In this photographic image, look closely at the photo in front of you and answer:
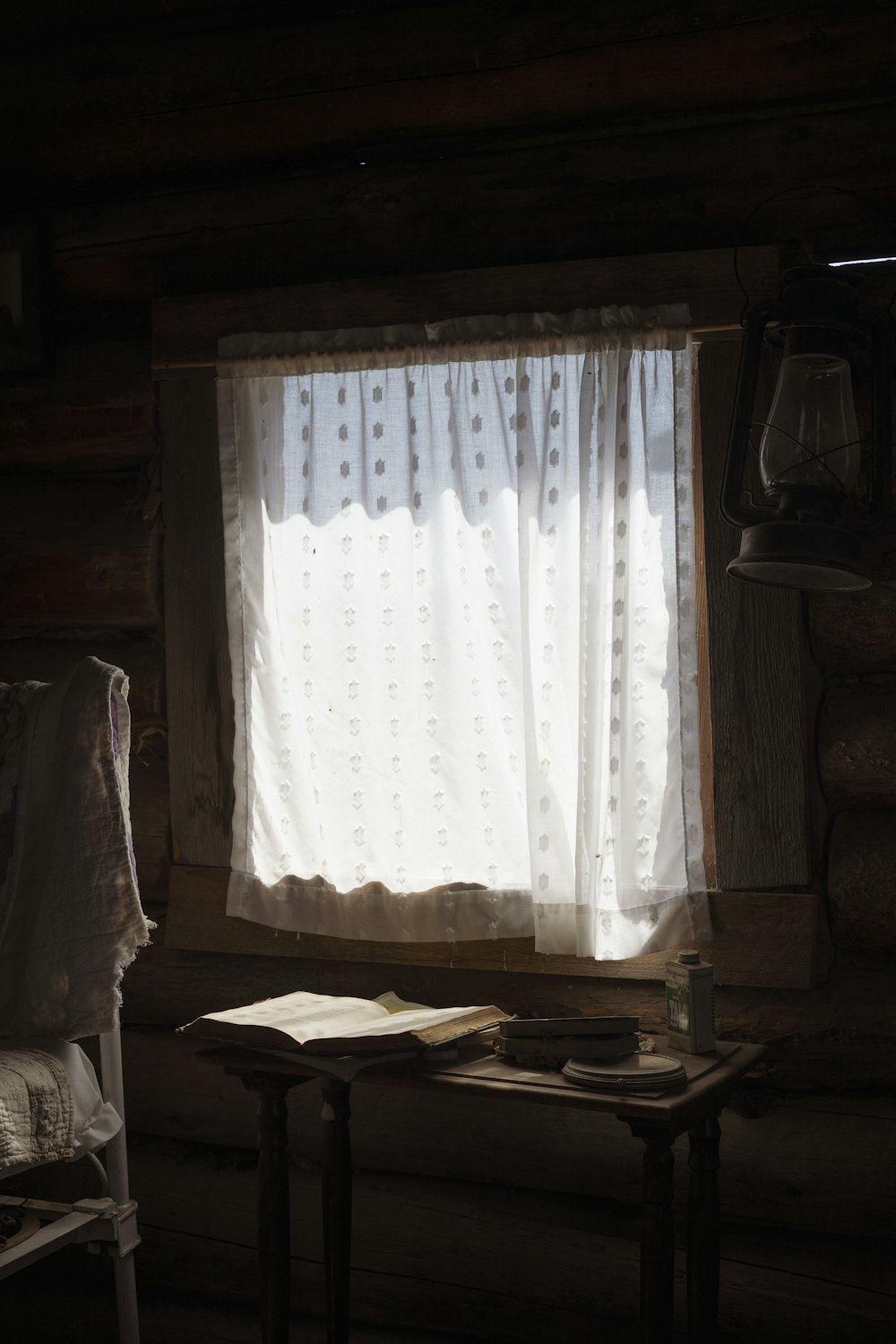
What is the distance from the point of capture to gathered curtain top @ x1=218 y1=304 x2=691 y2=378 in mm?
2260

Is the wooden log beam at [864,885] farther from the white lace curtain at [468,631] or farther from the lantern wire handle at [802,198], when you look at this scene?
the lantern wire handle at [802,198]

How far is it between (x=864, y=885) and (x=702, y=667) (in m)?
0.47

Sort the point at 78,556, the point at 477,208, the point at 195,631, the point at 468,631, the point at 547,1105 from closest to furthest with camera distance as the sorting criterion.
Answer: the point at 547,1105, the point at 468,631, the point at 477,208, the point at 195,631, the point at 78,556

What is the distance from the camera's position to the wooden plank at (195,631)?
2527mm

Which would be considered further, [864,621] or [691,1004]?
[864,621]

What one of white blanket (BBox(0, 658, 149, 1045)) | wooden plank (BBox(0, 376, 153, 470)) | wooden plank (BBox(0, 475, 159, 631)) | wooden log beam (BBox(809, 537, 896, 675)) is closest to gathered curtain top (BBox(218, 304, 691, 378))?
wooden plank (BBox(0, 376, 153, 470))

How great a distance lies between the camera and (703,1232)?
6.57 feet

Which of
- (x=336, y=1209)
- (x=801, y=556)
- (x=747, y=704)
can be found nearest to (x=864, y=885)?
(x=747, y=704)

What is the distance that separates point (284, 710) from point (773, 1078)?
3.65 feet

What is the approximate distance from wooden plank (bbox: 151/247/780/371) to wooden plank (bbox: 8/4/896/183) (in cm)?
30

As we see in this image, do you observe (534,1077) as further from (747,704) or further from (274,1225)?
(747,704)

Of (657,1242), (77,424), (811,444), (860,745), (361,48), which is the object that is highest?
(361,48)

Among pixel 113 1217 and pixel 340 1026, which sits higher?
pixel 340 1026

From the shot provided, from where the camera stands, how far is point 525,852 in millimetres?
2326
